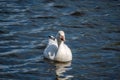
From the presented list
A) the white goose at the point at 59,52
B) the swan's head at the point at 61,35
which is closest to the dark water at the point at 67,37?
the white goose at the point at 59,52

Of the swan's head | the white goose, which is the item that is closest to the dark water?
the white goose

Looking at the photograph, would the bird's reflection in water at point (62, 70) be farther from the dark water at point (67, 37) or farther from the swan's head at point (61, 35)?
the swan's head at point (61, 35)

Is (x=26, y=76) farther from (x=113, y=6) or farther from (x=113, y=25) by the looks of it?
(x=113, y=6)

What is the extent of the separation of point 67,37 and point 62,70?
3016mm

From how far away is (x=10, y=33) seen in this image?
1912 cm

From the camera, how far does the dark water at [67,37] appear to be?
15673mm

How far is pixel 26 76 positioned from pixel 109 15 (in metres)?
7.29

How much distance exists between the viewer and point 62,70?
16.1 metres

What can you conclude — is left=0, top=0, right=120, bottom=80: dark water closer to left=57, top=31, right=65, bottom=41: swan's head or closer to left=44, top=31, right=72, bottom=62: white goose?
left=44, top=31, right=72, bottom=62: white goose

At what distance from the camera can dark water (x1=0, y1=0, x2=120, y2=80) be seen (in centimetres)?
1567

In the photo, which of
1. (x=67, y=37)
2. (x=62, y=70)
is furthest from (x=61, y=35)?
(x=67, y=37)

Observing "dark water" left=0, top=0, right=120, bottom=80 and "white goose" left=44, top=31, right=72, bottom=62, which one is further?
"white goose" left=44, top=31, right=72, bottom=62

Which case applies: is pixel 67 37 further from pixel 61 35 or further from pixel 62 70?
pixel 62 70

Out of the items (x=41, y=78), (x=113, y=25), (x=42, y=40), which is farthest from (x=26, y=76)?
(x=113, y=25)
